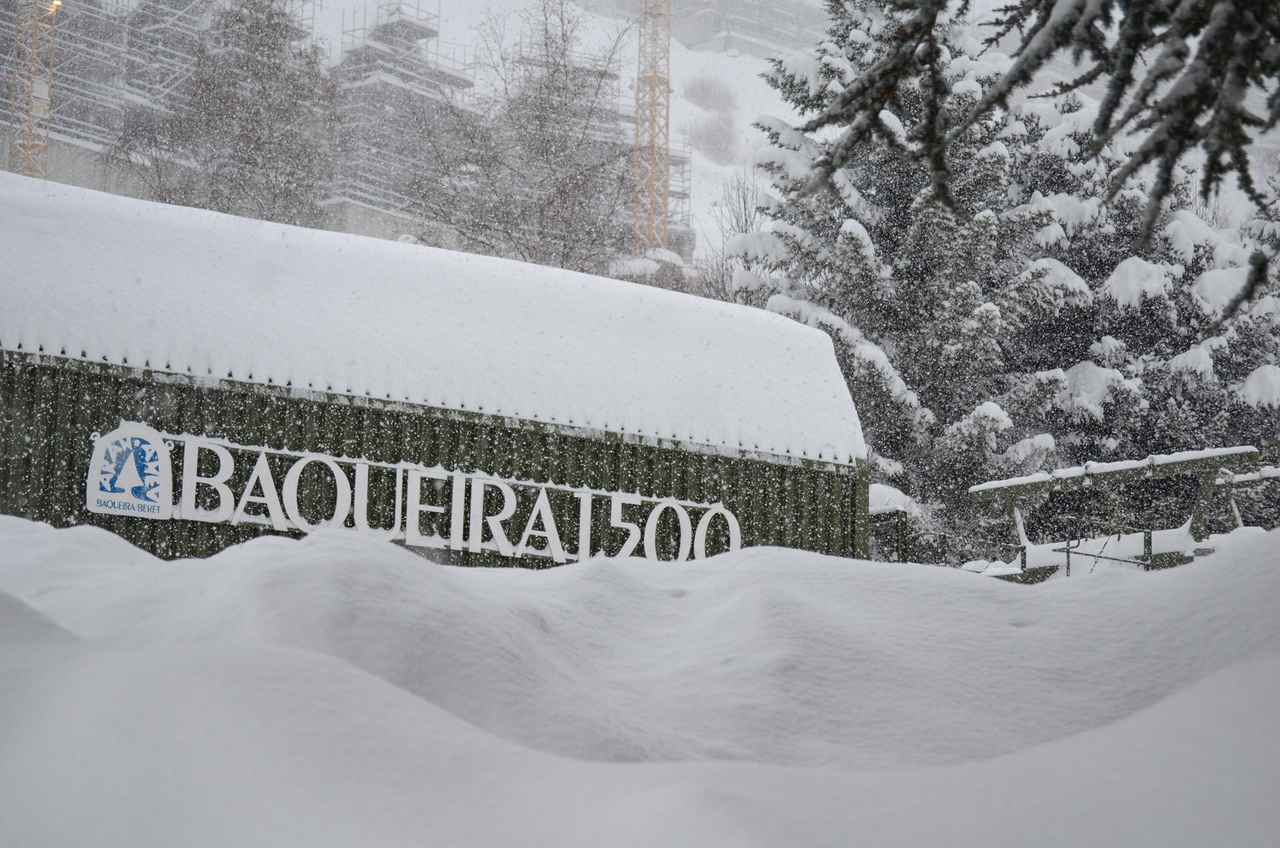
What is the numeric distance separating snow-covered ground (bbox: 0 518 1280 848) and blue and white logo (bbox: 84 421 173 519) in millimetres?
4564

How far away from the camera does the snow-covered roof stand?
320 inches

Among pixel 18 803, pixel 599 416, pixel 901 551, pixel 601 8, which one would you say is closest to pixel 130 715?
pixel 18 803

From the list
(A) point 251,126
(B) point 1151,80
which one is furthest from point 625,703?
(A) point 251,126

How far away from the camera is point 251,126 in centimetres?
2770

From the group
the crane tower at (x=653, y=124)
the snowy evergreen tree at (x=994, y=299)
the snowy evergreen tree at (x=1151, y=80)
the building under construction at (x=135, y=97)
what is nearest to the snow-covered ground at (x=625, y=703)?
the snowy evergreen tree at (x=1151, y=80)

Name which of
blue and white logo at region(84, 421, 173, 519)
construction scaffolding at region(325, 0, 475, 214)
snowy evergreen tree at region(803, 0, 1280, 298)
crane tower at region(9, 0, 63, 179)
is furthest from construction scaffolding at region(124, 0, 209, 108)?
snowy evergreen tree at region(803, 0, 1280, 298)

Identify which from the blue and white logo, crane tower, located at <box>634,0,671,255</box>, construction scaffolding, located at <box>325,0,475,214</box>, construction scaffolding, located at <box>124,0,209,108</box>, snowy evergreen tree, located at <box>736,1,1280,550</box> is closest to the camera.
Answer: the blue and white logo

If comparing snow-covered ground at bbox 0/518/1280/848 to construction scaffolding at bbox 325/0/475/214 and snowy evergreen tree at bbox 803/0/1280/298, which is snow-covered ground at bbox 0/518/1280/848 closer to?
snowy evergreen tree at bbox 803/0/1280/298

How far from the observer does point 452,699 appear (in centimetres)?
225

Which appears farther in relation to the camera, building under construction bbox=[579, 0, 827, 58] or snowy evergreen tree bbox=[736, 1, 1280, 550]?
building under construction bbox=[579, 0, 827, 58]

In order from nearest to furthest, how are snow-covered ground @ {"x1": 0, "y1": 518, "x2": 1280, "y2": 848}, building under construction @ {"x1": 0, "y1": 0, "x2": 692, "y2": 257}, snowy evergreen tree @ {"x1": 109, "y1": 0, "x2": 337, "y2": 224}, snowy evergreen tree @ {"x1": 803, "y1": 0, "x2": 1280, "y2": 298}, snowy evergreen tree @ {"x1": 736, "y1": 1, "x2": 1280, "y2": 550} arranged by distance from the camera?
snow-covered ground @ {"x1": 0, "y1": 518, "x2": 1280, "y2": 848} → snowy evergreen tree @ {"x1": 803, "y1": 0, "x2": 1280, "y2": 298} → snowy evergreen tree @ {"x1": 736, "y1": 1, "x2": 1280, "y2": 550} → snowy evergreen tree @ {"x1": 109, "y1": 0, "x2": 337, "y2": 224} → building under construction @ {"x1": 0, "y1": 0, "x2": 692, "y2": 257}

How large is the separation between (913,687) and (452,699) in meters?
1.25

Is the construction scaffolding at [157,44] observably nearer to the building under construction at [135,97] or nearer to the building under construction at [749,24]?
the building under construction at [135,97]

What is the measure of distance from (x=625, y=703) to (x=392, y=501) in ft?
21.5
